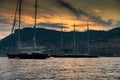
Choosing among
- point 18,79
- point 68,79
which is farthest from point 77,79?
point 18,79

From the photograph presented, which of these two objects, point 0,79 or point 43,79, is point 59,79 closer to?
point 43,79

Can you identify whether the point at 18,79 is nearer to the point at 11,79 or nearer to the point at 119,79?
the point at 11,79

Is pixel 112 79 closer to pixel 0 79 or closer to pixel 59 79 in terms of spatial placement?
pixel 59 79

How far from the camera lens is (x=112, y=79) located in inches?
2699

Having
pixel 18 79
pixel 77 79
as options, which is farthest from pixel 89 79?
pixel 18 79

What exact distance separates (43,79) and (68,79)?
4.53 m

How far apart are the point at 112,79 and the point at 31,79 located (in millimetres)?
14561

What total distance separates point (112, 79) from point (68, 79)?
792 cm

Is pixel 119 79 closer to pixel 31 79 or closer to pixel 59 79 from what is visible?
pixel 59 79

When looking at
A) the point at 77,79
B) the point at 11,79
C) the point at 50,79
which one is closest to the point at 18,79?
the point at 11,79

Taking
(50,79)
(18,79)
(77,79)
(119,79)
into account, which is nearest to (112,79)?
(119,79)

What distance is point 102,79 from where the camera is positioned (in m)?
68.7

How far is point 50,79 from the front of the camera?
69.2 m

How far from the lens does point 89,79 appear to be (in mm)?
69250
